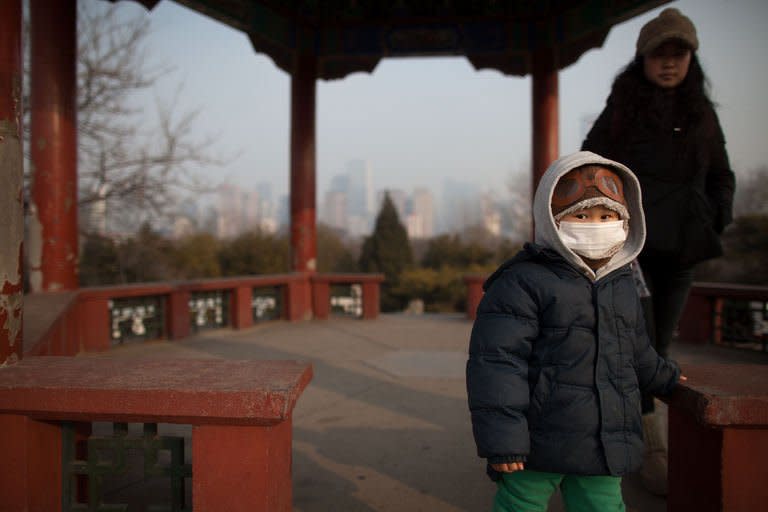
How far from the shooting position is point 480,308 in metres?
1.66

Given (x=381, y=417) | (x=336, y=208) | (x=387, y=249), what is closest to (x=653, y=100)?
(x=381, y=417)

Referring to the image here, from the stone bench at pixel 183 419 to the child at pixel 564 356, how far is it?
0.67 m

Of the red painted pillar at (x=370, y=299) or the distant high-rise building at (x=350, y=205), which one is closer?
the red painted pillar at (x=370, y=299)

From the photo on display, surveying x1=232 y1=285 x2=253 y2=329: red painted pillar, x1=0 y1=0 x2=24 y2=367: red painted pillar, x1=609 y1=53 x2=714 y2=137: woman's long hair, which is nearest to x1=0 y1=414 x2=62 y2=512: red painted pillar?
x1=0 y1=0 x2=24 y2=367: red painted pillar

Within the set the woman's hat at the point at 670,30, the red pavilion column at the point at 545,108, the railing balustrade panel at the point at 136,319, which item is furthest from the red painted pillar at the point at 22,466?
the red pavilion column at the point at 545,108

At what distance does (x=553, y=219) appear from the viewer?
5.38ft

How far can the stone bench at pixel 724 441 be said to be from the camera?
159 cm

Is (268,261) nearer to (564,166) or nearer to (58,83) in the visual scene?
(58,83)

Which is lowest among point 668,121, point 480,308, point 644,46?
point 480,308

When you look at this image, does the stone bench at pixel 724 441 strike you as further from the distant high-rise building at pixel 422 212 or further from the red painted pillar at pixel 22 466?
the distant high-rise building at pixel 422 212

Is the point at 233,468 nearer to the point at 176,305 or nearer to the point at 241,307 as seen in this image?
the point at 176,305

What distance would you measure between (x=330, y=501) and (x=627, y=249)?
5.50 feet

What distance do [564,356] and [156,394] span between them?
1293 millimetres

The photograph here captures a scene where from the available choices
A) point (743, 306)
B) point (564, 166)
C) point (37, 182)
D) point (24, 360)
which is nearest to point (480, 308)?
point (564, 166)
